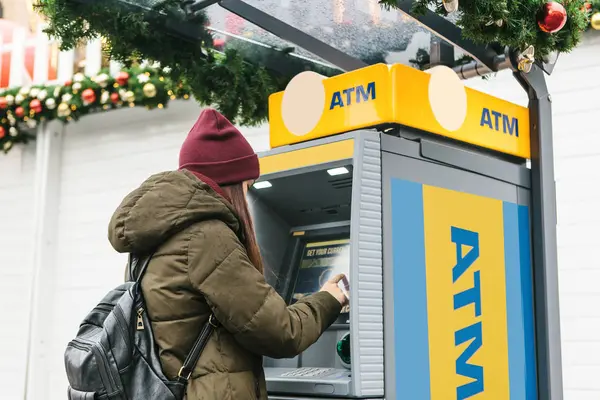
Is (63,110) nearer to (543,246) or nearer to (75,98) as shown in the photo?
(75,98)

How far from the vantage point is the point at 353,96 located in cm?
242

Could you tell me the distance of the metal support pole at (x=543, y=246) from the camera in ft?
8.52

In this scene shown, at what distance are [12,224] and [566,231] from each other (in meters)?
4.26

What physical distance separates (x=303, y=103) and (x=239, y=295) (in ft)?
3.03

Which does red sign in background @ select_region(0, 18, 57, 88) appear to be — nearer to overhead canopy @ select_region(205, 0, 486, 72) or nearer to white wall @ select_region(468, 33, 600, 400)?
overhead canopy @ select_region(205, 0, 486, 72)

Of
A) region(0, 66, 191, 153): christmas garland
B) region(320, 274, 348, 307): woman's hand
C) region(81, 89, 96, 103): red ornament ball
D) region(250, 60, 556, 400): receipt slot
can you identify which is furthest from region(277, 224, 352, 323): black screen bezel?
region(81, 89, 96, 103): red ornament ball

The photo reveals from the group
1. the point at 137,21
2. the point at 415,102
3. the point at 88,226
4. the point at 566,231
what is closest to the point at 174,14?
the point at 137,21

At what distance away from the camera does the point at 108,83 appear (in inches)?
217

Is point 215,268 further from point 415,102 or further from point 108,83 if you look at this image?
point 108,83

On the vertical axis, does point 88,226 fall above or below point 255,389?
above

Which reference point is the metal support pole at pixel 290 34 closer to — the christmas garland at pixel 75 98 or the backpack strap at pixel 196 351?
the backpack strap at pixel 196 351

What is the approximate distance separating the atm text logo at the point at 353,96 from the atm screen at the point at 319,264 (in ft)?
1.48

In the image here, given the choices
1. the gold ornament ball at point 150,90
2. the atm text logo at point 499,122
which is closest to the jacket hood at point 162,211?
the atm text logo at point 499,122

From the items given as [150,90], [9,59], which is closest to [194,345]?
[150,90]
